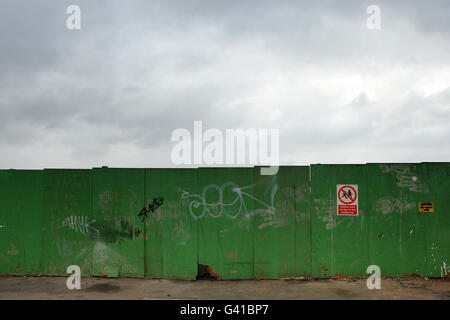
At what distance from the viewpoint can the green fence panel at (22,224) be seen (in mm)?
7534

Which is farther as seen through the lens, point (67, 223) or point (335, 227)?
point (67, 223)

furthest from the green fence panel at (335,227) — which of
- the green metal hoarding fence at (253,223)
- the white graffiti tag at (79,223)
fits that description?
the white graffiti tag at (79,223)

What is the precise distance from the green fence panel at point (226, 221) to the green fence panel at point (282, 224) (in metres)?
0.18

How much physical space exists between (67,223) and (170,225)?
7.20 ft

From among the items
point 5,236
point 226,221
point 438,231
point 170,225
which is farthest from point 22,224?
point 438,231

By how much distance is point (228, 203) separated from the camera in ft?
23.6

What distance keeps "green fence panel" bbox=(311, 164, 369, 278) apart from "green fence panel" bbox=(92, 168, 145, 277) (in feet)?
11.7

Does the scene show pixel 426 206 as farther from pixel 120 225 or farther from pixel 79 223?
pixel 79 223

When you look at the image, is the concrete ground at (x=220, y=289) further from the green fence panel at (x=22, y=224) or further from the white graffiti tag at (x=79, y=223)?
the white graffiti tag at (x=79, y=223)

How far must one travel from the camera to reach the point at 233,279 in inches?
281

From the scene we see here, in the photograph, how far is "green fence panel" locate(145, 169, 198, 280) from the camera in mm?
7219

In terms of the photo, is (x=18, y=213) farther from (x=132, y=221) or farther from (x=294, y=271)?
(x=294, y=271)

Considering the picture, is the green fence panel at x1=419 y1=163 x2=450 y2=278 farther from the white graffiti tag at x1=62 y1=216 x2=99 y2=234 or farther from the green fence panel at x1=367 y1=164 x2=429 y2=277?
the white graffiti tag at x1=62 y1=216 x2=99 y2=234

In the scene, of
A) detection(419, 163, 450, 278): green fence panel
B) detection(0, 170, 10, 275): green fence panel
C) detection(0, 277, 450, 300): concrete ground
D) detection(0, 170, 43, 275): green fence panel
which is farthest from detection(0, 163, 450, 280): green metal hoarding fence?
detection(0, 170, 10, 275): green fence panel
